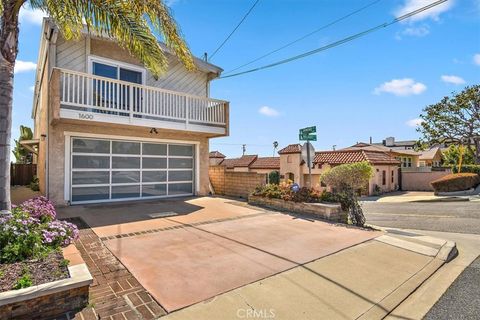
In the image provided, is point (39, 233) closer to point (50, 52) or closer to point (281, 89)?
point (50, 52)

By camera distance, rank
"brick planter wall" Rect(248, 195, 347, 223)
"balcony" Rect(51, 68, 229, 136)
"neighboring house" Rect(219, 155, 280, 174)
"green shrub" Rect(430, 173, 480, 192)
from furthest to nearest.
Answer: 1. "neighboring house" Rect(219, 155, 280, 174)
2. "green shrub" Rect(430, 173, 480, 192)
3. "balcony" Rect(51, 68, 229, 136)
4. "brick planter wall" Rect(248, 195, 347, 223)

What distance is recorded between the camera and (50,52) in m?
9.21

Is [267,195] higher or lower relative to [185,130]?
lower

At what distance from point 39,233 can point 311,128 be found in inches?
306

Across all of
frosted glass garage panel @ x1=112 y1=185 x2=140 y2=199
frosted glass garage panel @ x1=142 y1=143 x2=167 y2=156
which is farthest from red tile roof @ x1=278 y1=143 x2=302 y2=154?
frosted glass garage panel @ x1=112 y1=185 x2=140 y2=199

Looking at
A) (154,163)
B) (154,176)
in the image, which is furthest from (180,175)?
(154,163)

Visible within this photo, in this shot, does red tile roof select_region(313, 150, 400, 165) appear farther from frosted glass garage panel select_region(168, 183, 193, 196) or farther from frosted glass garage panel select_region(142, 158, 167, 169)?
frosted glass garage panel select_region(142, 158, 167, 169)

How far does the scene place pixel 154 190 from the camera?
11.7 meters

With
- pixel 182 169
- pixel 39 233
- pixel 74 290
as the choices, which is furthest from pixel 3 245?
pixel 182 169

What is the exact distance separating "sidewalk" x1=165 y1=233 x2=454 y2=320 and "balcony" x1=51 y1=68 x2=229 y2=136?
753cm

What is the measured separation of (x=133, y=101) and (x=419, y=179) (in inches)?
1071

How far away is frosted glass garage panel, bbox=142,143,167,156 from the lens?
11.5 metres

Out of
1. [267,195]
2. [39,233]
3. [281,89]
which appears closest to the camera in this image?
[39,233]

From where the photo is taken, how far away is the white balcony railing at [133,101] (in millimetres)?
8695
